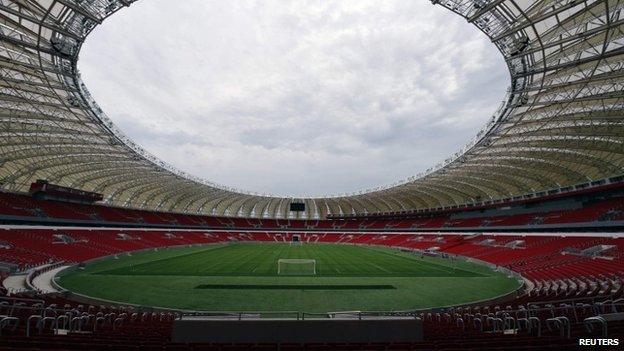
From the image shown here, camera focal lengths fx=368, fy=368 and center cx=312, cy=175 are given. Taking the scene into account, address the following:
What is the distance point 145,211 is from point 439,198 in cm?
5734

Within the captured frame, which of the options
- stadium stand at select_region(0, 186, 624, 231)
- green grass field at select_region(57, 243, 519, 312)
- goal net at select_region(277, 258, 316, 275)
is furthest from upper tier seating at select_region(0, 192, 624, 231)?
goal net at select_region(277, 258, 316, 275)

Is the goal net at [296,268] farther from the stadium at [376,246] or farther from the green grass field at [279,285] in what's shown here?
the green grass field at [279,285]

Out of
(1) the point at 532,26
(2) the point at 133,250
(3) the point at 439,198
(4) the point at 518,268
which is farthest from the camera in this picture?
(3) the point at 439,198

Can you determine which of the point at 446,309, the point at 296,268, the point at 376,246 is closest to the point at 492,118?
the point at 446,309

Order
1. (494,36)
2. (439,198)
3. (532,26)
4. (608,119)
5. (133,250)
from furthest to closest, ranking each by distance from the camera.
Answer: (439,198)
(133,250)
(608,119)
(494,36)
(532,26)

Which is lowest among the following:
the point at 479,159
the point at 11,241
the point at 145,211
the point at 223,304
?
the point at 223,304

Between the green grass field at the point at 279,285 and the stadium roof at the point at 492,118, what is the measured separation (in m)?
12.3

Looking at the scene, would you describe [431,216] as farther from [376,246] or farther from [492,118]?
[492,118]

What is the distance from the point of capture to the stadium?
902cm

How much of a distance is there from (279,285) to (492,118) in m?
21.2

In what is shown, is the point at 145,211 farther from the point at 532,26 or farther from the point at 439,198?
the point at 532,26

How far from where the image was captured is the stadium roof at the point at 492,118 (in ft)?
60.0

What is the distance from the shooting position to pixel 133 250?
47188 mm

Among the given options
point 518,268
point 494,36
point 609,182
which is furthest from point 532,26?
point 609,182
